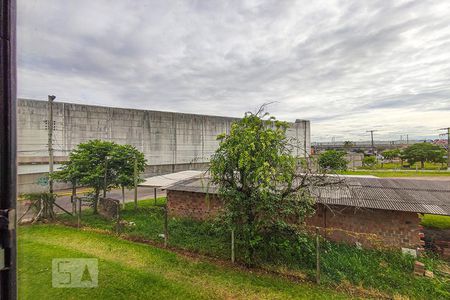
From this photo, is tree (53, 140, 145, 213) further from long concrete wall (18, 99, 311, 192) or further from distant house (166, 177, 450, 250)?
distant house (166, 177, 450, 250)

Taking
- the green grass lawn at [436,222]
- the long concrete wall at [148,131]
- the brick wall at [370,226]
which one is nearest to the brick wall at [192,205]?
the long concrete wall at [148,131]

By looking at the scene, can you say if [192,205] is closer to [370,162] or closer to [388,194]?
[388,194]

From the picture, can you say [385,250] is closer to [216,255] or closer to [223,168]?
[216,255]

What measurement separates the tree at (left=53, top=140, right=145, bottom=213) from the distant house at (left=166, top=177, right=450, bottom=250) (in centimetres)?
412

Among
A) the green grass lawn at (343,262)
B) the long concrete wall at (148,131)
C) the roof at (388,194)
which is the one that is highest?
the long concrete wall at (148,131)

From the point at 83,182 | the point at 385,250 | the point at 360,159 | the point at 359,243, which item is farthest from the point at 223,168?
the point at 360,159

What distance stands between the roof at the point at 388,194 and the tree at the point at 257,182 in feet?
2.12

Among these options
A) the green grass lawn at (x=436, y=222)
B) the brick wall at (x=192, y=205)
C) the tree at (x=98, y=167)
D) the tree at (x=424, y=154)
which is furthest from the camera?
the tree at (x=424, y=154)

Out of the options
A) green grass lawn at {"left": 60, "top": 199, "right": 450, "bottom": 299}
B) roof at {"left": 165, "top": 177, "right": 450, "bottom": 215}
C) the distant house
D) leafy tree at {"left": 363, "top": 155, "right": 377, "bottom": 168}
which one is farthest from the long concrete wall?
leafy tree at {"left": 363, "top": 155, "right": 377, "bottom": 168}

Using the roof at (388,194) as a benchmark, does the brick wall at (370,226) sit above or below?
below

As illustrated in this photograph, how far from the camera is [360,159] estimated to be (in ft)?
107

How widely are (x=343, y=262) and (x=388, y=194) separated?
271 cm

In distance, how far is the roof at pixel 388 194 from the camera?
5.41 meters

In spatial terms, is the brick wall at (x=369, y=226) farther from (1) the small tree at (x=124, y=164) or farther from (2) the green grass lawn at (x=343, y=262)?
(1) the small tree at (x=124, y=164)
